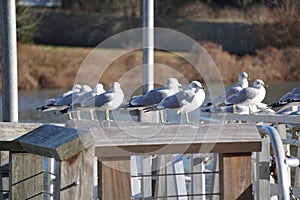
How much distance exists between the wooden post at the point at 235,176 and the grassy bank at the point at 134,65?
2044cm

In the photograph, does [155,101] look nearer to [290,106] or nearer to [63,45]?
[290,106]

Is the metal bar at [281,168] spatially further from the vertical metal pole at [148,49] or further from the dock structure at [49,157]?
the vertical metal pole at [148,49]

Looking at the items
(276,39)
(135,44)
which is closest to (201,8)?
(135,44)

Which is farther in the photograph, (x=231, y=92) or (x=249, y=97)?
(x=231, y=92)

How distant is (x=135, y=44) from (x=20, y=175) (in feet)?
100

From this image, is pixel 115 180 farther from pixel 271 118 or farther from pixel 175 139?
pixel 271 118

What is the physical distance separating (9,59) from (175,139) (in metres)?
2.03

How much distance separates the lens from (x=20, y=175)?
140 inches

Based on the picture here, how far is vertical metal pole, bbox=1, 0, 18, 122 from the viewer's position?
5.00 metres

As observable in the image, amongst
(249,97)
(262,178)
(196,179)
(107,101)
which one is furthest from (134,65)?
(262,178)

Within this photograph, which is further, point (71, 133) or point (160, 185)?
point (160, 185)

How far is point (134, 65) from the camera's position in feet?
95.6

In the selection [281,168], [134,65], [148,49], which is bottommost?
[281,168]

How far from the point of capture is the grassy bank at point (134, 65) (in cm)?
2567
